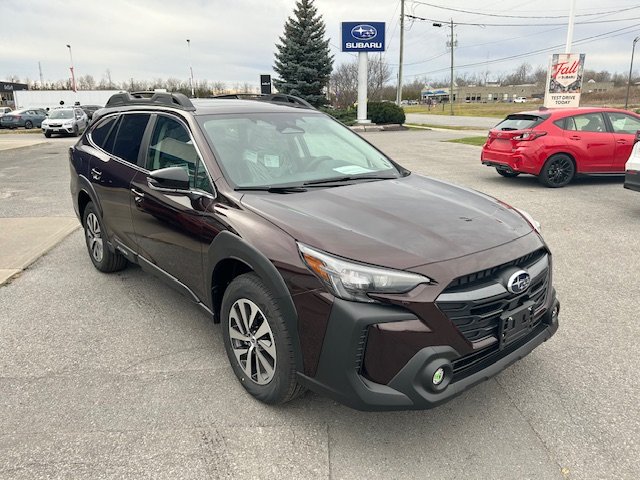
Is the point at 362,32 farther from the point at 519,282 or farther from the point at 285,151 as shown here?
the point at 519,282

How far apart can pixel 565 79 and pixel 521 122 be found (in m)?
13.7

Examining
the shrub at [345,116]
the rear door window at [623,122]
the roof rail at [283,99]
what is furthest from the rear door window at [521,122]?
the shrub at [345,116]

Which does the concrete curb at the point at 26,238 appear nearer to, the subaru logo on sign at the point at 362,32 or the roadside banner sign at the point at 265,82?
the roadside banner sign at the point at 265,82

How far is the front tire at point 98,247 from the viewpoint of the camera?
4867mm

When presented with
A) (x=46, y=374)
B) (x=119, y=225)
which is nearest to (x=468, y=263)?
(x=46, y=374)

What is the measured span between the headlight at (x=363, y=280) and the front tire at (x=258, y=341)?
42 centimetres

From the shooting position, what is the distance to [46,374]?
3.26 m

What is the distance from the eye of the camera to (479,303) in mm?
2363

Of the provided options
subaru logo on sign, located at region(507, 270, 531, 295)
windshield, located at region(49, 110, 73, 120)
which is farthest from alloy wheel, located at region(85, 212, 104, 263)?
windshield, located at region(49, 110, 73, 120)

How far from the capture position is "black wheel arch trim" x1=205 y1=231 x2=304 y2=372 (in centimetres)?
249

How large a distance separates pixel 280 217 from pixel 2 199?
28.8 ft

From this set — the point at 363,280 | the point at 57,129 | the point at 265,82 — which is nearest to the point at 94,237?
the point at 363,280

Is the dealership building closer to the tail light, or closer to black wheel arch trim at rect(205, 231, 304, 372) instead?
the tail light

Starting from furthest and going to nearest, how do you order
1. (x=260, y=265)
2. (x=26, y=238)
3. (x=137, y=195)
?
(x=26, y=238)
(x=137, y=195)
(x=260, y=265)
